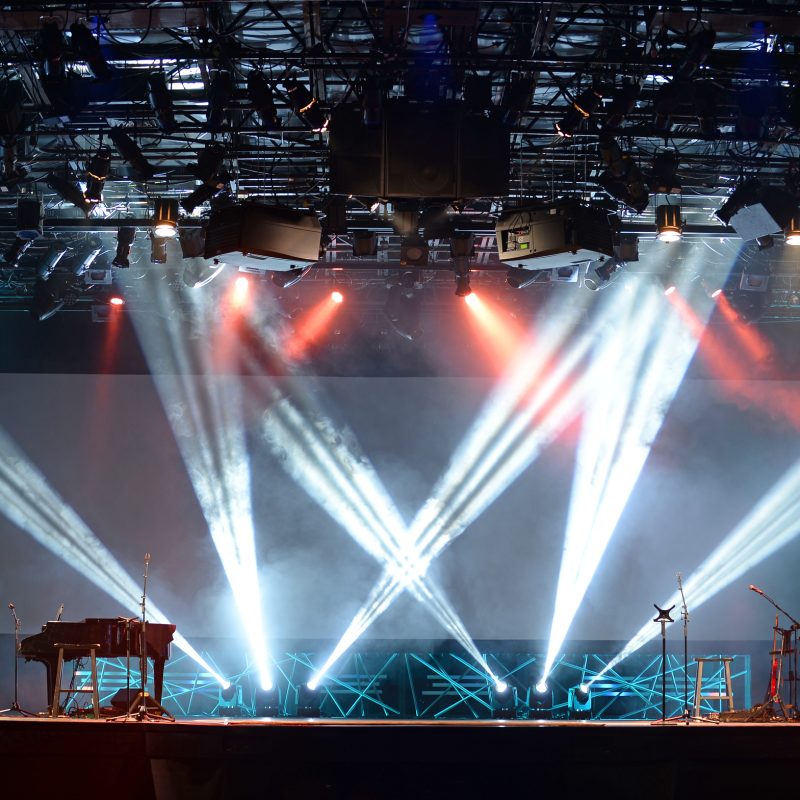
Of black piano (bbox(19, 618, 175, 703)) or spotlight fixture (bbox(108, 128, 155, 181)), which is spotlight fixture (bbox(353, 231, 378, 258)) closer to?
spotlight fixture (bbox(108, 128, 155, 181))

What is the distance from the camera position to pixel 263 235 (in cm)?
675

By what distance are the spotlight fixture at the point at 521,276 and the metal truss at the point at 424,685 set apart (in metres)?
3.80

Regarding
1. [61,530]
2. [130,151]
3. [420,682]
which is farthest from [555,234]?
[61,530]

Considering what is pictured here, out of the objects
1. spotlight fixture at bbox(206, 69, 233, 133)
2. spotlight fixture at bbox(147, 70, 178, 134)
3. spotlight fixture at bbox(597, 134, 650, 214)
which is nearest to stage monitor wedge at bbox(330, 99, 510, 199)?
spotlight fixture at bbox(206, 69, 233, 133)

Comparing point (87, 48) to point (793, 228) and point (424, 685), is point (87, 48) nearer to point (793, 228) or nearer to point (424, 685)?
point (793, 228)

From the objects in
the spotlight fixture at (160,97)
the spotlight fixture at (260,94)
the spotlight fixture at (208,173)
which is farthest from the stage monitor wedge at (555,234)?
the spotlight fixture at (160,97)

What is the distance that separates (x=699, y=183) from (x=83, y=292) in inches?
235

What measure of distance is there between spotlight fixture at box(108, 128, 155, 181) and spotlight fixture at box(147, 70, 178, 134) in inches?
17.7

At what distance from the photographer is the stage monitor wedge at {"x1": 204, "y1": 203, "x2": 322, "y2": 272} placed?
22.0ft

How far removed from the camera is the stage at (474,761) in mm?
4129

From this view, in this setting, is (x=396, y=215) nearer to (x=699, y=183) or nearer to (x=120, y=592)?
(x=699, y=183)

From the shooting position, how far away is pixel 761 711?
22.5ft

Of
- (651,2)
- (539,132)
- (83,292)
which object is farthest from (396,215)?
(83,292)

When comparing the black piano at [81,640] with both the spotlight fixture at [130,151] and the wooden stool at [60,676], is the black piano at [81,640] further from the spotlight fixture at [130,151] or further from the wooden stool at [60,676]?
the spotlight fixture at [130,151]
